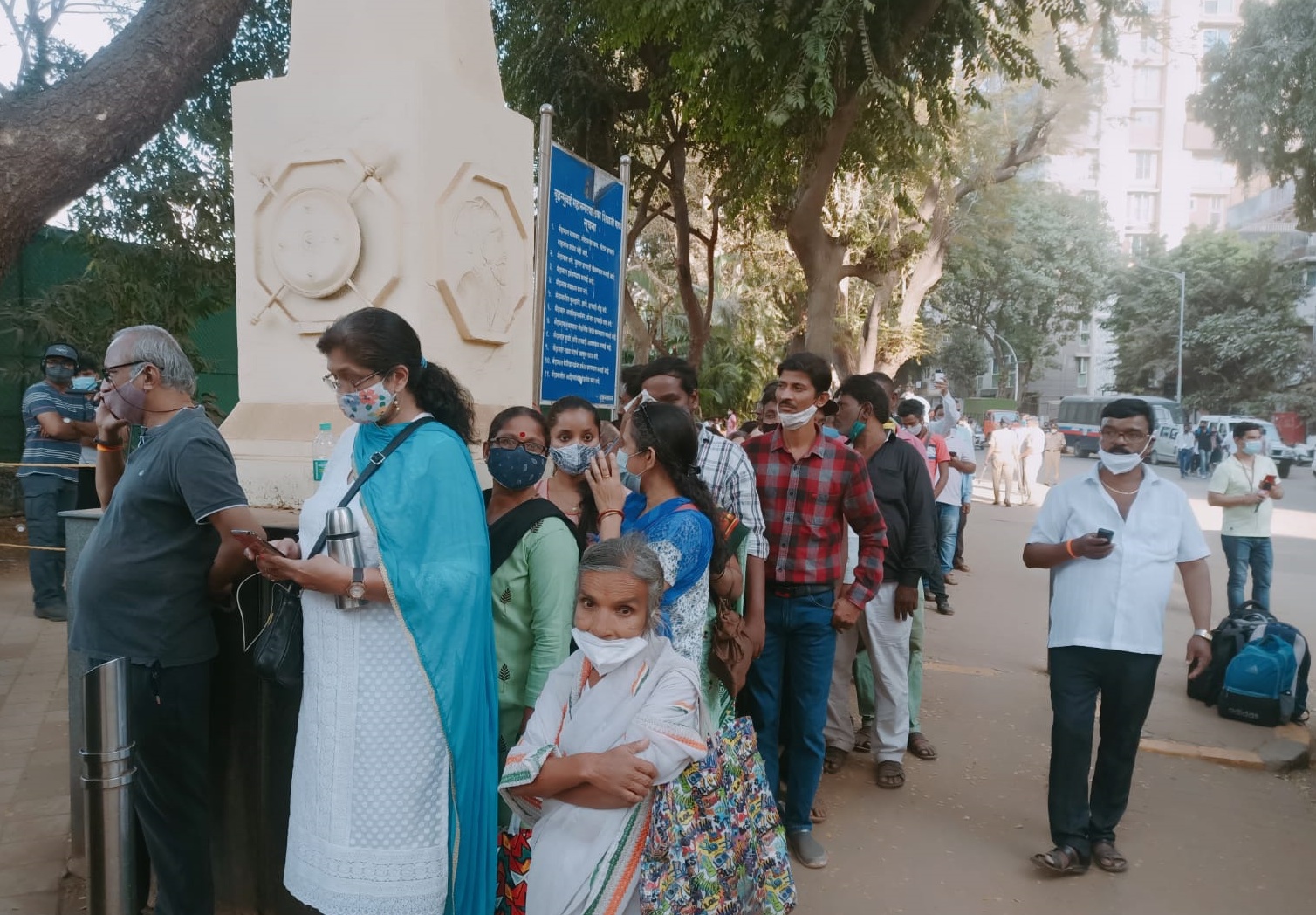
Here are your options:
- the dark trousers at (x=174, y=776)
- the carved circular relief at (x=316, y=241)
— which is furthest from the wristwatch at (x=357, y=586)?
the carved circular relief at (x=316, y=241)

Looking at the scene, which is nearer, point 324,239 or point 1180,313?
point 324,239

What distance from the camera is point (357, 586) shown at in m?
2.16

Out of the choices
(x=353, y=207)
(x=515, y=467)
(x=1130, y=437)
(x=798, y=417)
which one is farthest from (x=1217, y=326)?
(x=515, y=467)

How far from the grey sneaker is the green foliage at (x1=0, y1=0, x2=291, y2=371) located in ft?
28.4

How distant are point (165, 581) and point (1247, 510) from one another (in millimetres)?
7899

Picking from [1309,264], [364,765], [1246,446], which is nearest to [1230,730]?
[1246,446]

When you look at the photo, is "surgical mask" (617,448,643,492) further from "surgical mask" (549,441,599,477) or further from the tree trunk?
the tree trunk

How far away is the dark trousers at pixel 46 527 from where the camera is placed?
7.14 meters

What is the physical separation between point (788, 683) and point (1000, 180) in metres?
15.0

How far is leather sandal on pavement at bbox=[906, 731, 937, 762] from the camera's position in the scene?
16.5 feet

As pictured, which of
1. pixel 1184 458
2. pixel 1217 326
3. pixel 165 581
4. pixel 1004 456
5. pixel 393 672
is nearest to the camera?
pixel 393 672

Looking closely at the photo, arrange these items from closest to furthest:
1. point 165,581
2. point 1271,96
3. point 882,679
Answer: point 165,581 → point 882,679 → point 1271,96

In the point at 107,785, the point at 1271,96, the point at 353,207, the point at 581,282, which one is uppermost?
the point at 1271,96

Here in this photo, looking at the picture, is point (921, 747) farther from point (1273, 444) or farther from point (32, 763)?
point (1273, 444)
